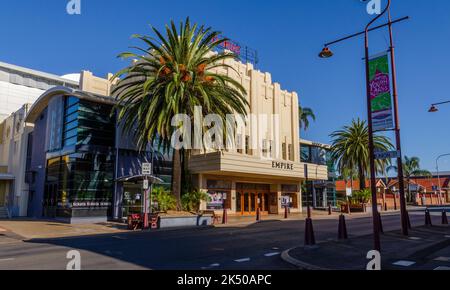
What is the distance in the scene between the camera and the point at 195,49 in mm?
24547

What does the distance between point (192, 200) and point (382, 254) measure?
17.8 meters

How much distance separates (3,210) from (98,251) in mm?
26663

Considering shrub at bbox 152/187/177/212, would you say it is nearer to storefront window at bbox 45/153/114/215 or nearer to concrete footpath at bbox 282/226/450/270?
storefront window at bbox 45/153/114/215

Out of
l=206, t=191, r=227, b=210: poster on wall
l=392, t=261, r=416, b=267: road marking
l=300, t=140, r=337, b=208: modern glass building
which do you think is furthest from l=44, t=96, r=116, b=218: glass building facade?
l=300, t=140, r=337, b=208: modern glass building

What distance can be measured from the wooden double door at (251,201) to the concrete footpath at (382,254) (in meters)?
20.2

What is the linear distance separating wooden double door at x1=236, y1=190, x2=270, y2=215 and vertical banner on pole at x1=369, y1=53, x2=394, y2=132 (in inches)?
909

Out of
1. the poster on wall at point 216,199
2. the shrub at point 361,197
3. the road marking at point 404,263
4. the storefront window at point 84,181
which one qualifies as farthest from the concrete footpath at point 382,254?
the shrub at point 361,197

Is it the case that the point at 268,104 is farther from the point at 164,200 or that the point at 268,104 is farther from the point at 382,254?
the point at 382,254

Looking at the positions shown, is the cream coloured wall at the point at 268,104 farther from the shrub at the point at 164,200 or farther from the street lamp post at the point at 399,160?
the street lamp post at the point at 399,160

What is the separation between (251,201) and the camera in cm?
3572

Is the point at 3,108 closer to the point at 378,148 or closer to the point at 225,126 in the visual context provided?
the point at 225,126

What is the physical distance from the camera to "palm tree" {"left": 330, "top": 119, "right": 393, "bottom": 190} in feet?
139

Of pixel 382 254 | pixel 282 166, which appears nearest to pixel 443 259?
pixel 382 254
